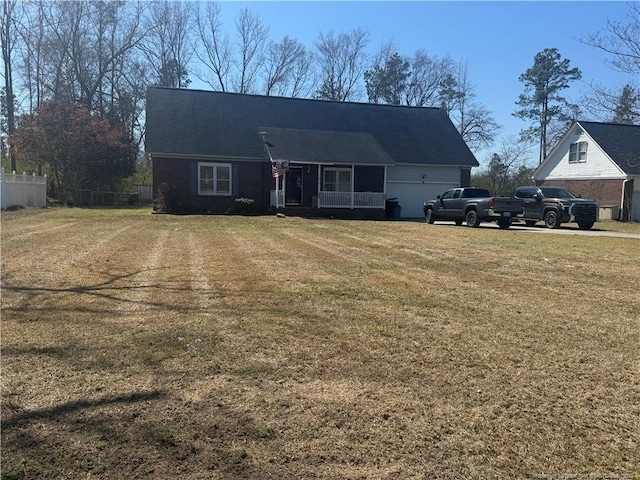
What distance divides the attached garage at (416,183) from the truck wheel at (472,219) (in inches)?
324

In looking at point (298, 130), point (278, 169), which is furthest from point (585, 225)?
point (298, 130)

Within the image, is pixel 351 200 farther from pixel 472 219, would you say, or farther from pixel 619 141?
pixel 619 141

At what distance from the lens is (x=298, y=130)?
90.0 ft

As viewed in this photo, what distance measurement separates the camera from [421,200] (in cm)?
2894

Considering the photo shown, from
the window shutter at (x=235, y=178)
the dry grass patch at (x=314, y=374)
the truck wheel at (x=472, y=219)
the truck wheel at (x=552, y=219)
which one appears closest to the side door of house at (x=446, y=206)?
the truck wheel at (x=472, y=219)

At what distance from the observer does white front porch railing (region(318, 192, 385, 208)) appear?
2478cm

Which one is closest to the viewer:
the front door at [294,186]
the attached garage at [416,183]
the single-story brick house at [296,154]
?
the single-story brick house at [296,154]

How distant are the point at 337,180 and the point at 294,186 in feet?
8.21

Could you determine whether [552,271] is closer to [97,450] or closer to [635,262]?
[635,262]

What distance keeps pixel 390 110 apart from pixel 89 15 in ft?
86.6

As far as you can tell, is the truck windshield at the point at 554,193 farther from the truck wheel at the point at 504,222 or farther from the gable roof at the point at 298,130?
the gable roof at the point at 298,130

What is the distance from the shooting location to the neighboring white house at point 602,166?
28.8 meters

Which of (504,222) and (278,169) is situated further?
(278,169)

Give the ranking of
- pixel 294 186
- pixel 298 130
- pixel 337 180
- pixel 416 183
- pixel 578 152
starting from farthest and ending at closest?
pixel 578 152, pixel 416 183, pixel 298 130, pixel 337 180, pixel 294 186
